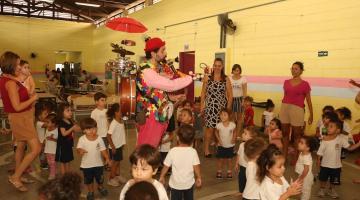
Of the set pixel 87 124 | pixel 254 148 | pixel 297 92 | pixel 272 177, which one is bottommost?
pixel 272 177

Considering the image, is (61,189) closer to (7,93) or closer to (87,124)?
(87,124)

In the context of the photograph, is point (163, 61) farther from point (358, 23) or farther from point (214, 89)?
point (358, 23)

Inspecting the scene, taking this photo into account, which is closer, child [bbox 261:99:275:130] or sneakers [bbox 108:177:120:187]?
sneakers [bbox 108:177:120:187]

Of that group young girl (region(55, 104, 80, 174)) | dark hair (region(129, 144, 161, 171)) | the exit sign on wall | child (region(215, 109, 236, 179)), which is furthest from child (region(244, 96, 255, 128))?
dark hair (region(129, 144, 161, 171))

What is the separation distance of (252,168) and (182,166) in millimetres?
656

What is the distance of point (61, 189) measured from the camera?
1.67 m

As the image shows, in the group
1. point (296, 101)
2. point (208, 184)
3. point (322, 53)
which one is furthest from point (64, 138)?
point (322, 53)

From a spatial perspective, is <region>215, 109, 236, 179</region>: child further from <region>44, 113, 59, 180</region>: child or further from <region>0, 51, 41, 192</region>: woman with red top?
<region>0, 51, 41, 192</region>: woman with red top

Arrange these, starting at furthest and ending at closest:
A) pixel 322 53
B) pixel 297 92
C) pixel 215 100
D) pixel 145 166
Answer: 1. pixel 322 53
2. pixel 215 100
3. pixel 297 92
4. pixel 145 166

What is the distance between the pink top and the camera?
4.98m

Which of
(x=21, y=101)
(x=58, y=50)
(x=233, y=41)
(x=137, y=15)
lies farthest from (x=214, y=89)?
(x=58, y=50)

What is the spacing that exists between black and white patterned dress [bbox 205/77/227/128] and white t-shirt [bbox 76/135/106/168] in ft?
6.98

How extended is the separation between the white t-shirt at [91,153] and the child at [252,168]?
5.51ft

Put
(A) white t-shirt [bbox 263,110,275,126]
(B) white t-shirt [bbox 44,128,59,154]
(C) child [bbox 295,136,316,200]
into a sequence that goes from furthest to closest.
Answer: (A) white t-shirt [bbox 263,110,275,126] → (B) white t-shirt [bbox 44,128,59,154] → (C) child [bbox 295,136,316,200]
